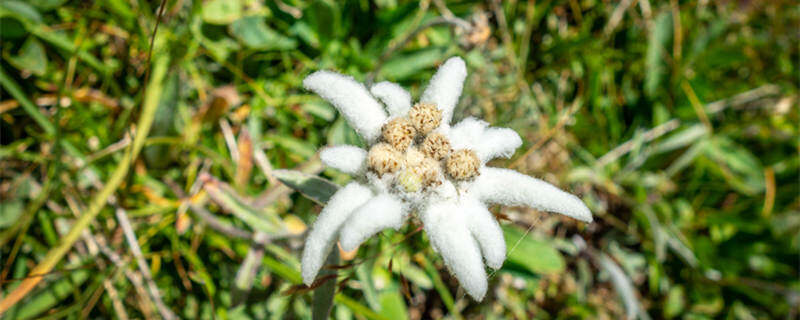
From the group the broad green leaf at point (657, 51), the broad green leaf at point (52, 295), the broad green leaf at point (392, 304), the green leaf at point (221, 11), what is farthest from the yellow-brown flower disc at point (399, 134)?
the broad green leaf at point (657, 51)

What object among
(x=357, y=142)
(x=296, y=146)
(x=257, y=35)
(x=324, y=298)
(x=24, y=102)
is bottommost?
(x=324, y=298)

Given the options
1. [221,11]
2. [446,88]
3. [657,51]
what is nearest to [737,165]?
[657,51]

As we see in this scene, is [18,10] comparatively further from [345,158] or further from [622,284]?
[622,284]

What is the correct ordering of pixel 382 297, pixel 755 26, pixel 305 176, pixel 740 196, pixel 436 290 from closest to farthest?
pixel 305 176
pixel 382 297
pixel 436 290
pixel 740 196
pixel 755 26

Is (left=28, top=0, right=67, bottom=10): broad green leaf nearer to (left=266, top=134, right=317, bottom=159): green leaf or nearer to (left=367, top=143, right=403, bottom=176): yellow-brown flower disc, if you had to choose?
(left=266, top=134, right=317, bottom=159): green leaf

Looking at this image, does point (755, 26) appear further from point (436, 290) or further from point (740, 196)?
point (436, 290)

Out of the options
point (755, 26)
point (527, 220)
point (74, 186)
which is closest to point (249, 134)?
point (74, 186)

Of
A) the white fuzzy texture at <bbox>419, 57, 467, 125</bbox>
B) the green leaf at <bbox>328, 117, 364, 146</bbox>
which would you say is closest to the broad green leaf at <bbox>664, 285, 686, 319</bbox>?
the green leaf at <bbox>328, 117, 364, 146</bbox>

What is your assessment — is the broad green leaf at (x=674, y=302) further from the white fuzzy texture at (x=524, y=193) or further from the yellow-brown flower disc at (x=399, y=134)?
the yellow-brown flower disc at (x=399, y=134)
